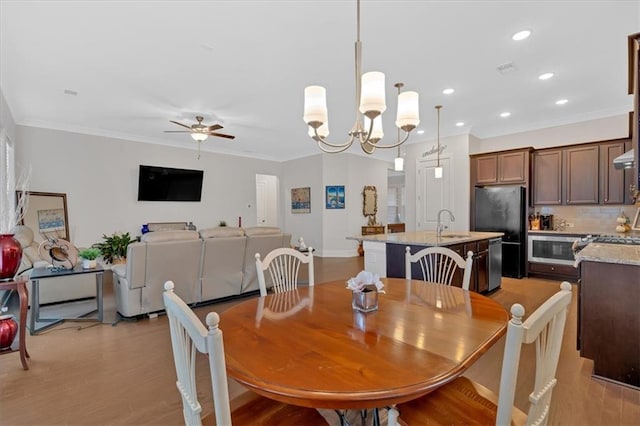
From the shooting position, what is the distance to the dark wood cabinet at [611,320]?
2.11 meters

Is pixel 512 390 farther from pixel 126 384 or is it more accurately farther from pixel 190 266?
pixel 190 266

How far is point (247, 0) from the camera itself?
226 centimetres

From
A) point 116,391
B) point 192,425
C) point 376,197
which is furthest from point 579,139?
point 116,391

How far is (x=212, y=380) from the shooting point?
733mm

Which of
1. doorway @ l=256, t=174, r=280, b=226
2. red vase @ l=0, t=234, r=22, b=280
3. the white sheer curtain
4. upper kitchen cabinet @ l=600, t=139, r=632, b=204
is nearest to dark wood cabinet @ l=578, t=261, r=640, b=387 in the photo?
upper kitchen cabinet @ l=600, t=139, r=632, b=204

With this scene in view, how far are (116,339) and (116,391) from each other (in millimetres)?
978

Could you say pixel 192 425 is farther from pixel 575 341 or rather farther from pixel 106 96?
pixel 106 96

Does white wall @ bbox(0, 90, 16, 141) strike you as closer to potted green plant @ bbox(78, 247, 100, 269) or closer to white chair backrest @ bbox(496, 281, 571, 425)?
potted green plant @ bbox(78, 247, 100, 269)

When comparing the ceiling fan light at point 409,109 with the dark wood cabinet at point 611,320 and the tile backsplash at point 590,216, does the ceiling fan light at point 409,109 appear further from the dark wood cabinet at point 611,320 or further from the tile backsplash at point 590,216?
the tile backsplash at point 590,216

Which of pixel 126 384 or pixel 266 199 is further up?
pixel 266 199

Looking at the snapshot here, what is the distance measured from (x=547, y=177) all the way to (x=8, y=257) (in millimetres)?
7143

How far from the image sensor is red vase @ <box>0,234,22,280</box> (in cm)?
236

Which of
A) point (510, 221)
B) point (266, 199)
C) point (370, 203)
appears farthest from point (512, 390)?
point (266, 199)

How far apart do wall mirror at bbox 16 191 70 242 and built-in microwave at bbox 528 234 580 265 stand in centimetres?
817
